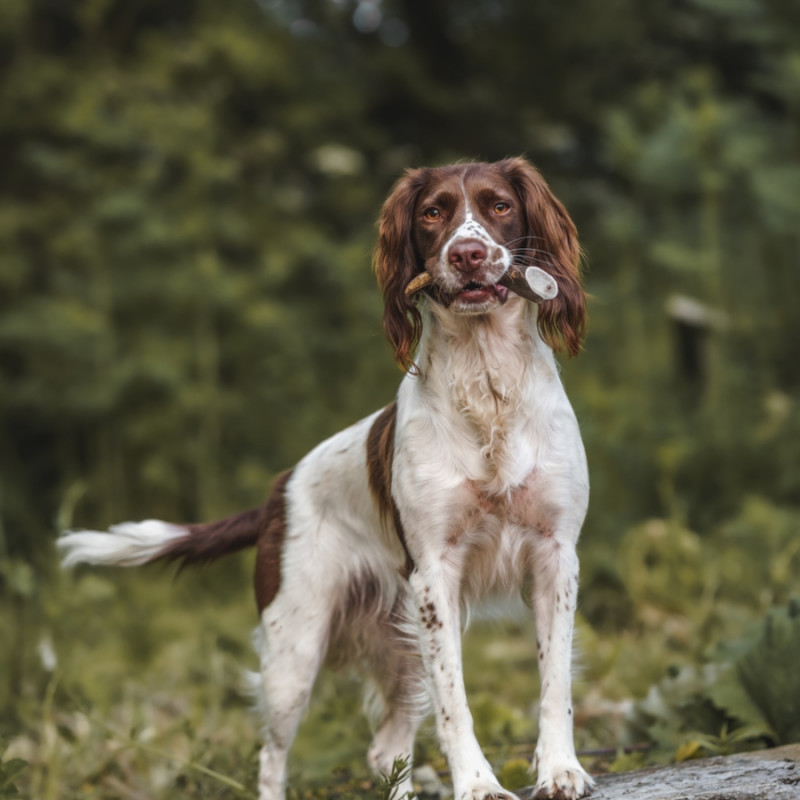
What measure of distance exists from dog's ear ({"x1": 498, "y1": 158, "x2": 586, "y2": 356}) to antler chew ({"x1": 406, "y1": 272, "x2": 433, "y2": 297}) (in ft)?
0.77

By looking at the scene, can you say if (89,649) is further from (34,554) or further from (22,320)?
(22,320)

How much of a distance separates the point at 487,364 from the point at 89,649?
11.2 feet

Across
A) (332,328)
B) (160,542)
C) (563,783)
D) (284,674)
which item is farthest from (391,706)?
(332,328)

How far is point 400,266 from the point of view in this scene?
3.04m

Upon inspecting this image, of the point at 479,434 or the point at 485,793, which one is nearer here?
the point at 485,793

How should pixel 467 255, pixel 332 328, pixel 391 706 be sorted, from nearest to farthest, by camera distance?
pixel 467 255 → pixel 391 706 → pixel 332 328

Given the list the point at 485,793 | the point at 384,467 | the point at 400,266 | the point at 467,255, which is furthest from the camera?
the point at 384,467

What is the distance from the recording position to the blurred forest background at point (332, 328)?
4.36 meters

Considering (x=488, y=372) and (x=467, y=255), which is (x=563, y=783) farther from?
(x=467, y=255)

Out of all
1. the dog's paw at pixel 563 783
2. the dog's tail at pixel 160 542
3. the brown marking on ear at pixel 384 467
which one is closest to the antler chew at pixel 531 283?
the brown marking on ear at pixel 384 467

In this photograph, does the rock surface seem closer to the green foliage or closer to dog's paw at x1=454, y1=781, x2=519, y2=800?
dog's paw at x1=454, y1=781, x2=519, y2=800

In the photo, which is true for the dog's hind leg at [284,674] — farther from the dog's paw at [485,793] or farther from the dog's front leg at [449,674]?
the dog's paw at [485,793]

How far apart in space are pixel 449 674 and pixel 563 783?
35 centimetres

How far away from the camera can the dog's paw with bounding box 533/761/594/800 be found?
2.67 metres
